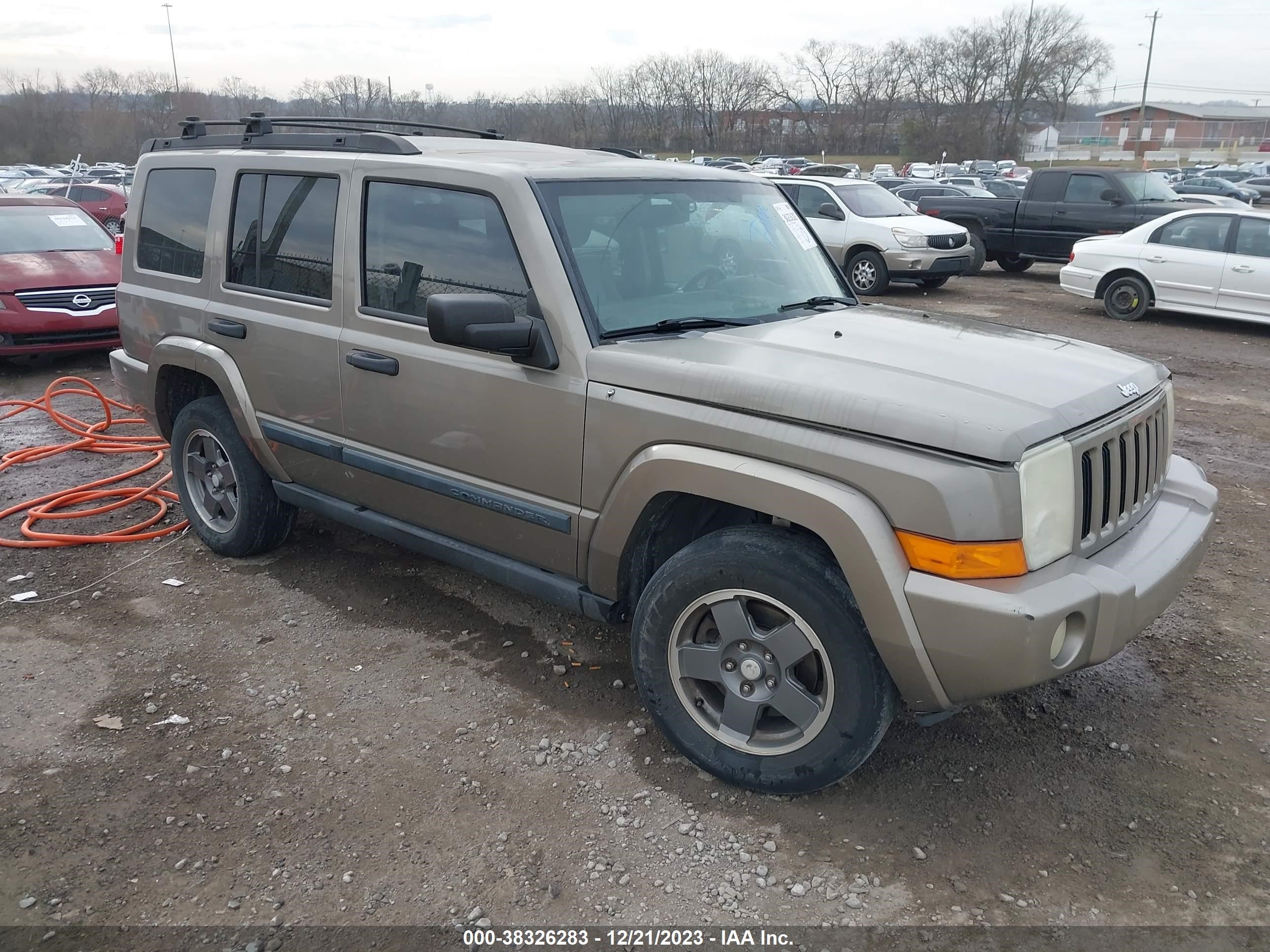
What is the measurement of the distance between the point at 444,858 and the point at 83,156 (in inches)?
2684

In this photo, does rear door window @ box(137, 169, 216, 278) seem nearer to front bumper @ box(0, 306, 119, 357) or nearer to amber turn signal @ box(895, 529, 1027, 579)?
amber turn signal @ box(895, 529, 1027, 579)

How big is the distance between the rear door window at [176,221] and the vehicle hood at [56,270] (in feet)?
15.4

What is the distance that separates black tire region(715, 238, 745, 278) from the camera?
3723 mm

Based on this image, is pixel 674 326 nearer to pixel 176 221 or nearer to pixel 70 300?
pixel 176 221

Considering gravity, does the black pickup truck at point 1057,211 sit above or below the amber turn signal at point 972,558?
above

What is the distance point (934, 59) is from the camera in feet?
252

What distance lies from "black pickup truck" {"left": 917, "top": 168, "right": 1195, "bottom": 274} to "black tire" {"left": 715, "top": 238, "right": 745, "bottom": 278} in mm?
12419

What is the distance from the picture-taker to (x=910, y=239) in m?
14.0

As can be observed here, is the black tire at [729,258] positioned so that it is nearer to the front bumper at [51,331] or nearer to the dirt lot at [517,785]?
the dirt lot at [517,785]

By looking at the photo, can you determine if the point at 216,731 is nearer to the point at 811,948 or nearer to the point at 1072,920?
the point at 811,948

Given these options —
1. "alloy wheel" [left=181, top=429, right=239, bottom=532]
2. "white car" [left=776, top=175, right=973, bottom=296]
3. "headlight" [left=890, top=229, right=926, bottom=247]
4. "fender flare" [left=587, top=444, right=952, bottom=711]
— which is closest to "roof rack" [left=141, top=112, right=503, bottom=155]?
"alloy wheel" [left=181, top=429, right=239, bottom=532]

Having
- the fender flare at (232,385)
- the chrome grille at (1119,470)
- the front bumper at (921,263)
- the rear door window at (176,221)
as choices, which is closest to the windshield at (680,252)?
the chrome grille at (1119,470)

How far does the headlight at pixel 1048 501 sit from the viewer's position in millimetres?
2549

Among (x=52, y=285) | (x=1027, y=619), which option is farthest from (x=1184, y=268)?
(x=52, y=285)
